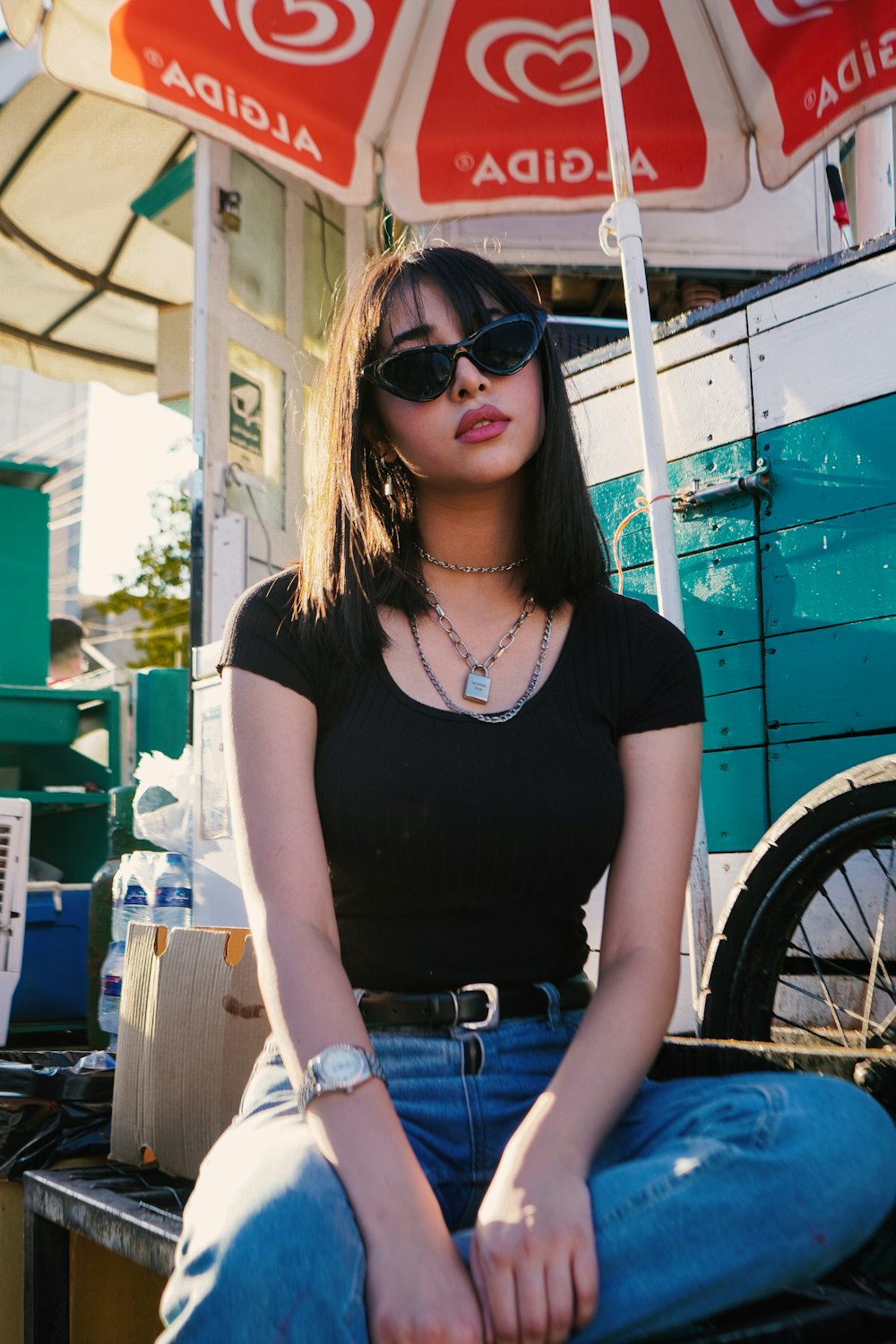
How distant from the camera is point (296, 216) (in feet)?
20.8

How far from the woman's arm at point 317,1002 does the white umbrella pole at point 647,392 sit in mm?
1348

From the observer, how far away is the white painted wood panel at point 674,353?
297 centimetres

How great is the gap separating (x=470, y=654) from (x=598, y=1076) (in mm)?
630

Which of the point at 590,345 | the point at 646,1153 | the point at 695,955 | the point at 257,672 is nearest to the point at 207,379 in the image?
the point at 590,345

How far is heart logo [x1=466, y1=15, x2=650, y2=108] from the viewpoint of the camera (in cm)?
385

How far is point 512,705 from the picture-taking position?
163 cm

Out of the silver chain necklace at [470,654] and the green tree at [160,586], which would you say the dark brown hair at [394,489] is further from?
the green tree at [160,586]

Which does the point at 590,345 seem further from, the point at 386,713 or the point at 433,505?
the point at 386,713

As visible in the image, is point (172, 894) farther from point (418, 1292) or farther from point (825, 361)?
point (418, 1292)

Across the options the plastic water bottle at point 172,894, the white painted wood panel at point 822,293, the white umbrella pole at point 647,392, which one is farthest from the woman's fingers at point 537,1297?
the plastic water bottle at point 172,894

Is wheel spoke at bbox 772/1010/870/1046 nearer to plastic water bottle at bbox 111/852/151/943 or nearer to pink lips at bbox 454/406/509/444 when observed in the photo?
pink lips at bbox 454/406/509/444

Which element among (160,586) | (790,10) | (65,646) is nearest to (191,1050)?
(790,10)

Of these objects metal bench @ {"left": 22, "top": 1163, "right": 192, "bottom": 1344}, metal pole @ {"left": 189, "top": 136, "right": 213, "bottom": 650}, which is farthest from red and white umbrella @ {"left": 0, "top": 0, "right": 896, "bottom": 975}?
metal bench @ {"left": 22, "top": 1163, "right": 192, "bottom": 1344}

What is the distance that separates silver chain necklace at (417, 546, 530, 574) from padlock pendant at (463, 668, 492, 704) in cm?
23
